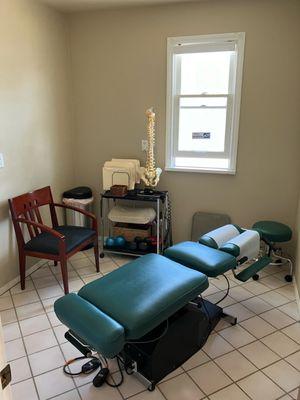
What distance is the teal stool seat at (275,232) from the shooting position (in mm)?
2797

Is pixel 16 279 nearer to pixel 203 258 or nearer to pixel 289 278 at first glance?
pixel 203 258

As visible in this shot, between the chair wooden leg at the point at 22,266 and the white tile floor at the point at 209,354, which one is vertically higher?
the chair wooden leg at the point at 22,266

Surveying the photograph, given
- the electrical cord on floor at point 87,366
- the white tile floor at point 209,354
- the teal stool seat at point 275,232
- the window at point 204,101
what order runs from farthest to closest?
1. the window at point 204,101
2. the teal stool seat at point 275,232
3. the electrical cord on floor at point 87,366
4. the white tile floor at point 209,354

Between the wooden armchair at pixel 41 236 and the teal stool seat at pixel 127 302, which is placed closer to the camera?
the teal stool seat at pixel 127 302

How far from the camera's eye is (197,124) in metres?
3.20

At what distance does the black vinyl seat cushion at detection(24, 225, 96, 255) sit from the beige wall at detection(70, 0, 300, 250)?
2.88ft

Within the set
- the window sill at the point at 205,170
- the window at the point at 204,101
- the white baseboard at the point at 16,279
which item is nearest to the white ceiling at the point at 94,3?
the window at the point at 204,101

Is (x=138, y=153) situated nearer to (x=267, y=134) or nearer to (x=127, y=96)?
(x=127, y=96)

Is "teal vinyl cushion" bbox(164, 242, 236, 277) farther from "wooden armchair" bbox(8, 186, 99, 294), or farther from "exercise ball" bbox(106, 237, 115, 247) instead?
"exercise ball" bbox(106, 237, 115, 247)

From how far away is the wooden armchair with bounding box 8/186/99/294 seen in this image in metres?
2.51

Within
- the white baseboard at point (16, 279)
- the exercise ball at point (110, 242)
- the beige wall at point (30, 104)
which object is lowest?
the white baseboard at point (16, 279)

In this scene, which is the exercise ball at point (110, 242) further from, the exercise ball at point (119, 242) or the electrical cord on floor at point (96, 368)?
the electrical cord on floor at point (96, 368)

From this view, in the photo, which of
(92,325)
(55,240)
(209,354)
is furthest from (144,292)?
(55,240)

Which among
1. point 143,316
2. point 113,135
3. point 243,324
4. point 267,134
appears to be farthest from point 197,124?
point 143,316
